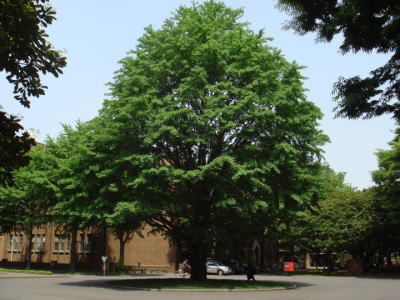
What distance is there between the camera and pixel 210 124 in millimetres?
23141

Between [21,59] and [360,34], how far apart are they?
5.94 metres

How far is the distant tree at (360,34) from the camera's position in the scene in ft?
19.0

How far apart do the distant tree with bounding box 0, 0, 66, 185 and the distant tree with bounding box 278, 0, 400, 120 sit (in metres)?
4.45

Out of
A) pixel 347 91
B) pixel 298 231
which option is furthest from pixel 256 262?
pixel 347 91

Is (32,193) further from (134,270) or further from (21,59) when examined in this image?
(21,59)

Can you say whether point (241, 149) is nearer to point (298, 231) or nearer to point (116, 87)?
point (116, 87)

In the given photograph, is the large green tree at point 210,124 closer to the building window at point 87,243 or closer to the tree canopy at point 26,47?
the tree canopy at point 26,47

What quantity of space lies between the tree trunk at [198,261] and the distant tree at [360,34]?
67.7ft

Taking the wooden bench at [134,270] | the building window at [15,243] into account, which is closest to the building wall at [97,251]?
the building window at [15,243]

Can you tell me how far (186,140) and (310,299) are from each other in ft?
31.9

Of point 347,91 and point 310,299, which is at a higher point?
point 347,91

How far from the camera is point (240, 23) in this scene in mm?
26297

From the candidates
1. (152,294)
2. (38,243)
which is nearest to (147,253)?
(38,243)

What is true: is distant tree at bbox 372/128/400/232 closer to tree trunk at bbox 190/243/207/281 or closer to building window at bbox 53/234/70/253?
tree trunk at bbox 190/243/207/281
